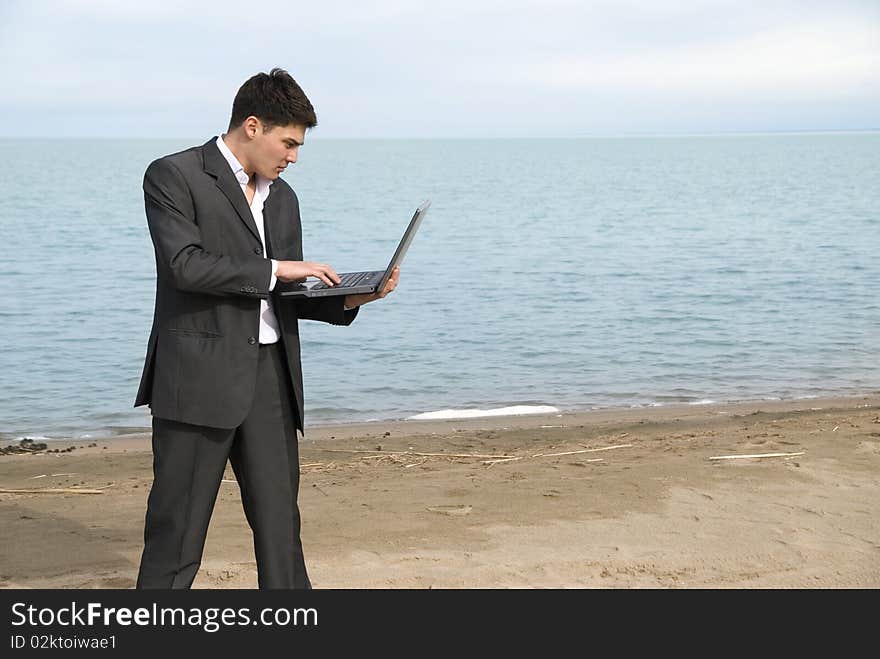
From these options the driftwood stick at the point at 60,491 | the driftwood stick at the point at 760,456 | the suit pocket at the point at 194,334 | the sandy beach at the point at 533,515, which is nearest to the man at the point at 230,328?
the suit pocket at the point at 194,334

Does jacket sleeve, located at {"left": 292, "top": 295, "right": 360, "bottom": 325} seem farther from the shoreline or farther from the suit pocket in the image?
the shoreline

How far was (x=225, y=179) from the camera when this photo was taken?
12.9 feet

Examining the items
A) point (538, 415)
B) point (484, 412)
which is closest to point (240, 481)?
point (538, 415)

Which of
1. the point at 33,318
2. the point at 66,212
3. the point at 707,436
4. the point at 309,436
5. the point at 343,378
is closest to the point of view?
the point at 707,436

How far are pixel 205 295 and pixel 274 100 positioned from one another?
672 mm

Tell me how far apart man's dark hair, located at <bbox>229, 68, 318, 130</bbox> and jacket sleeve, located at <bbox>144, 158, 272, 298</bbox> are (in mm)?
320

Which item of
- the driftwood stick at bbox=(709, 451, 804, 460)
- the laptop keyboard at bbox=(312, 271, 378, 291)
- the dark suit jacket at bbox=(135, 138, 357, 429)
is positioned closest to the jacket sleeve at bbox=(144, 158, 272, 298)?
the dark suit jacket at bbox=(135, 138, 357, 429)

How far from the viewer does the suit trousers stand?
13.2 feet

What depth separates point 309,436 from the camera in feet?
35.4

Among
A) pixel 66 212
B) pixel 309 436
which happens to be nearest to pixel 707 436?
pixel 309 436

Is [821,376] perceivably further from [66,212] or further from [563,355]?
[66,212]

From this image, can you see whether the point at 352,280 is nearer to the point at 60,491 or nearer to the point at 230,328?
the point at 230,328

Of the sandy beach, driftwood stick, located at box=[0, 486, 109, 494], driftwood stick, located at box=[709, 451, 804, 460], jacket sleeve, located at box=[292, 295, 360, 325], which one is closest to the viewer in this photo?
jacket sleeve, located at box=[292, 295, 360, 325]

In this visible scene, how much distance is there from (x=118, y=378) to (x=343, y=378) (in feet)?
8.57
